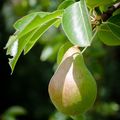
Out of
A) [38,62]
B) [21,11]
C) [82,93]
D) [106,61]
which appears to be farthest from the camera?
[38,62]

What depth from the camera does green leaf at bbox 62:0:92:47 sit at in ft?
3.69

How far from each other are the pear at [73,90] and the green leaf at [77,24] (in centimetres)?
8

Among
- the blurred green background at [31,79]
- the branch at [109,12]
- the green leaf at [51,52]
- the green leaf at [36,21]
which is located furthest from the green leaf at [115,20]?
the blurred green background at [31,79]

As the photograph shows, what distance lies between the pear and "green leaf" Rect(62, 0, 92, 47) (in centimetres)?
8

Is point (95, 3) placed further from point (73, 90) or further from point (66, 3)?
point (73, 90)

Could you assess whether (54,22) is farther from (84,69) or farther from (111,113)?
(111,113)

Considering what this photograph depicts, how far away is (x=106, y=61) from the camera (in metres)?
4.19

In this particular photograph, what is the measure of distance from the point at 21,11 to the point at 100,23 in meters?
2.23

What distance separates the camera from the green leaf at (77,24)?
1.12 m

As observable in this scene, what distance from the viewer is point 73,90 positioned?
44.8 inches

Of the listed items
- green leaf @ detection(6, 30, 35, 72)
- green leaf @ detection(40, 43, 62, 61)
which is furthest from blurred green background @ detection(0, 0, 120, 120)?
green leaf @ detection(6, 30, 35, 72)

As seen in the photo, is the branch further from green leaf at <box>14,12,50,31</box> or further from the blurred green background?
the blurred green background


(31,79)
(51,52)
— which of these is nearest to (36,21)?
(51,52)

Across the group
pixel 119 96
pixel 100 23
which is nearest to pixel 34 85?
pixel 119 96
